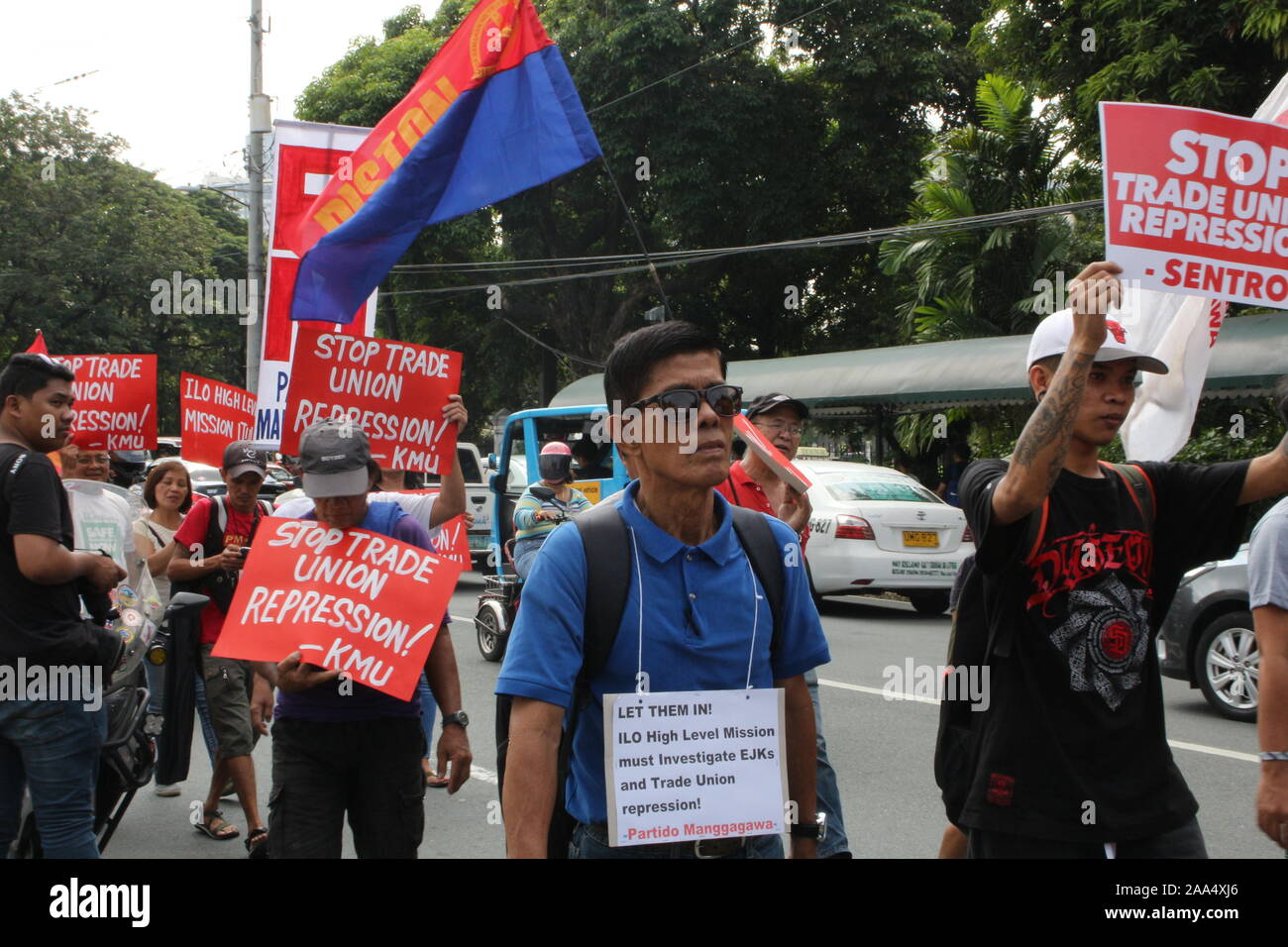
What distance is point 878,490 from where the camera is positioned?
12992mm

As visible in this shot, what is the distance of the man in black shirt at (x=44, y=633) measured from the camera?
3.77 m

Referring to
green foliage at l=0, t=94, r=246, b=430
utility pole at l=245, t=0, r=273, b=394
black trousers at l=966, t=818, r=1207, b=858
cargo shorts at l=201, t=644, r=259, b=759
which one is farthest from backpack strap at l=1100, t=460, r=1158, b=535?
green foliage at l=0, t=94, r=246, b=430

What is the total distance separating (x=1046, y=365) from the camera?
290 centimetres

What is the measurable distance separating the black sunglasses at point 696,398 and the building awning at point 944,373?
12145mm

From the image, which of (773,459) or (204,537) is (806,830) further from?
(204,537)

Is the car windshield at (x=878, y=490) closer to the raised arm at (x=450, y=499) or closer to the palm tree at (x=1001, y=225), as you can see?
the palm tree at (x=1001, y=225)

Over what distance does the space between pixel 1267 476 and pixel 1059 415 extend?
65 centimetres

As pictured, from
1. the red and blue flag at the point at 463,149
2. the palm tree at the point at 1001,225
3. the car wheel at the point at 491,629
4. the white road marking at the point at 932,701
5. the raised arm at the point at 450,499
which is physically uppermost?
the palm tree at the point at 1001,225

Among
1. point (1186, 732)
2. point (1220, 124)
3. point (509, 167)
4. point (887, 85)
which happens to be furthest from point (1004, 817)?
point (887, 85)

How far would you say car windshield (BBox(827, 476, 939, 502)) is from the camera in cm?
1289

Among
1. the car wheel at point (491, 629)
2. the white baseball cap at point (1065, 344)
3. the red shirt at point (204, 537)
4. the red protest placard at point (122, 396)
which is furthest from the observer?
the car wheel at point (491, 629)

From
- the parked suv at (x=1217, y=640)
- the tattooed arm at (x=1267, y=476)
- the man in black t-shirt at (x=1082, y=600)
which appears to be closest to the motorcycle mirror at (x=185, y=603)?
the man in black t-shirt at (x=1082, y=600)

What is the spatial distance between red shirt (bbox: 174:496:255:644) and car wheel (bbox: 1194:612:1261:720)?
232 inches

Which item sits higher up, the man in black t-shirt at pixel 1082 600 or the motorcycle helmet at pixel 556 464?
the motorcycle helmet at pixel 556 464
